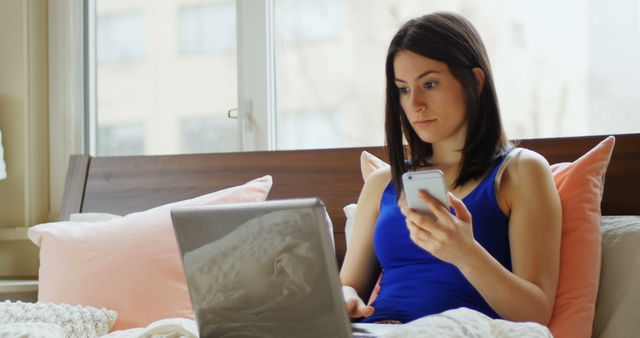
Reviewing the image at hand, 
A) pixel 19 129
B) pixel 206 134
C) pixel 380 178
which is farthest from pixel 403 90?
pixel 19 129

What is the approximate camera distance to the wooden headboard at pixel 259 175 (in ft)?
5.67

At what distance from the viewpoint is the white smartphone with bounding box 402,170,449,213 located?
122 cm

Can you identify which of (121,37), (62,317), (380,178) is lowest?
(62,317)

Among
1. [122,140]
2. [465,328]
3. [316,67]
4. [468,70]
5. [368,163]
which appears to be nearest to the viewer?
[465,328]

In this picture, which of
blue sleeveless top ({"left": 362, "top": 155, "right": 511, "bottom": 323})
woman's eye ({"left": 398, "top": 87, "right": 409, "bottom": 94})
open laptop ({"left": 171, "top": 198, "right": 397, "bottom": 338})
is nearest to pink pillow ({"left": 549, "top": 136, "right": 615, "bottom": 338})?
blue sleeveless top ({"left": 362, "top": 155, "right": 511, "bottom": 323})

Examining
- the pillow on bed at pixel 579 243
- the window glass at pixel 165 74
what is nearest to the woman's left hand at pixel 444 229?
the pillow on bed at pixel 579 243

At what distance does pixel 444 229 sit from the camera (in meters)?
1.28

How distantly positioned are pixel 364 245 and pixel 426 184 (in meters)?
0.48

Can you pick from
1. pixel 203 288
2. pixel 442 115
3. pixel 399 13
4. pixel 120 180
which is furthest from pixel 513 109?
pixel 203 288

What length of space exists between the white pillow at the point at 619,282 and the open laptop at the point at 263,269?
1.74 ft

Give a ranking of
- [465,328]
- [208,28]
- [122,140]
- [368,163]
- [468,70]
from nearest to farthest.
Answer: [465,328]
[468,70]
[368,163]
[208,28]
[122,140]

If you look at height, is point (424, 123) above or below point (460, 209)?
above

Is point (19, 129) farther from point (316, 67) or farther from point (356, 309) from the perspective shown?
point (356, 309)

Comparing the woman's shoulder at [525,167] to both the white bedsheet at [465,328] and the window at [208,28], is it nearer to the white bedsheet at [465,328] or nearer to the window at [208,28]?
the white bedsheet at [465,328]
